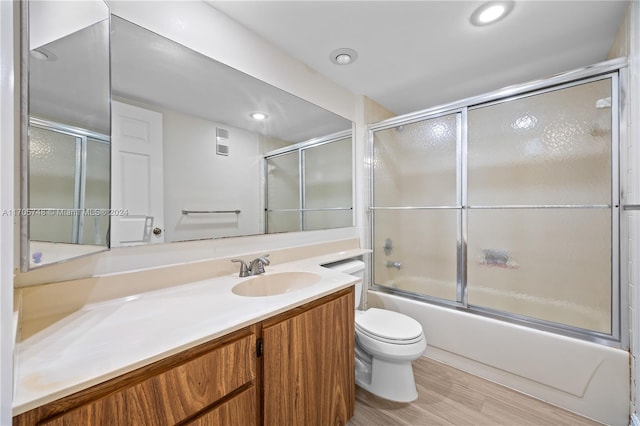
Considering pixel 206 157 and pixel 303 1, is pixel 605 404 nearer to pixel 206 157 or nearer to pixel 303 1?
pixel 206 157

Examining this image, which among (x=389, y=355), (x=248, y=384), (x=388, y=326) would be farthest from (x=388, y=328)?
(x=248, y=384)

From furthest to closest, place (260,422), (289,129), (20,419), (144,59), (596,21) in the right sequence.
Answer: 1. (289,129)
2. (596,21)
3. (144,59)
4. (260,422)
5. (20,419)

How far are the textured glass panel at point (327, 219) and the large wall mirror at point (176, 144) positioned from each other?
27 cm

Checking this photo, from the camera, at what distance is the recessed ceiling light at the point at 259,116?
1.52 m

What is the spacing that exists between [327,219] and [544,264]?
5.83 ft

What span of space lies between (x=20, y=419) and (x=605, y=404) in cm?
239

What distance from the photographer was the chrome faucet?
1291mm

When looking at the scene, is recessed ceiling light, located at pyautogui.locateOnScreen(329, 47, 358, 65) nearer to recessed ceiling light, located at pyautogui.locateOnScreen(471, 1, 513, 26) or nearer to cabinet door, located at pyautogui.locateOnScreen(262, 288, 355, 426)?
recessed ceiling light, located at pyautogui.locateOnScreen(471, 1, 513, 26)

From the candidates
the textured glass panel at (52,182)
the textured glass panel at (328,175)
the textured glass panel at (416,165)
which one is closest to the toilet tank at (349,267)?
the textured glass panel at (328,175)

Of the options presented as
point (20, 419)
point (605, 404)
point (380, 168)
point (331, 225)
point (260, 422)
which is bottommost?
point (605, 404)

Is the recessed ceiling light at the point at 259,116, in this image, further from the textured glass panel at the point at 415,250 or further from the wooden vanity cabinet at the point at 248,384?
the textured glass panel at the point at 415,250

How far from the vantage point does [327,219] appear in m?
2.03

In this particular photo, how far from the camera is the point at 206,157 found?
1307 millimetres

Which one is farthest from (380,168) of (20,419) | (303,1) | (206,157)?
(20,419)
